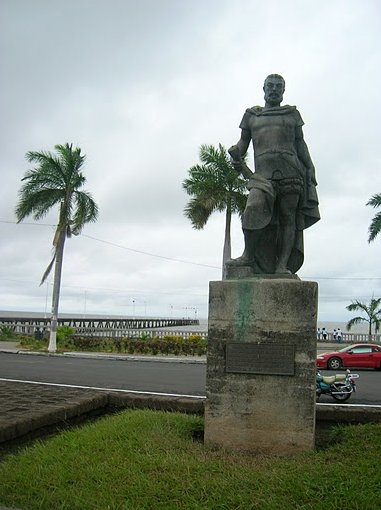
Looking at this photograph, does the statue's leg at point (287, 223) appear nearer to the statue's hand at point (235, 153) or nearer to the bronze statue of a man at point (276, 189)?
the bronze statue of a man at point (276, 189)

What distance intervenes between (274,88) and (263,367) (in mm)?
3041

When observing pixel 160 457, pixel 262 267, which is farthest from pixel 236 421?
pixel 262 267

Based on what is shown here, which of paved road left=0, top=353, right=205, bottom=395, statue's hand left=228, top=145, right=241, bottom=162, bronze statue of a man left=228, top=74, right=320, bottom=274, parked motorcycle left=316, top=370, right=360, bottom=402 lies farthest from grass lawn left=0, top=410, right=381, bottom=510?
paved road left=0, top=353, right=205, bottom=395

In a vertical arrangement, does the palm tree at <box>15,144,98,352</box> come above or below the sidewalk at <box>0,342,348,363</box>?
above

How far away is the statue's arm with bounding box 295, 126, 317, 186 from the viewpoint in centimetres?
591

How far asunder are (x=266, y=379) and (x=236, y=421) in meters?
0.51

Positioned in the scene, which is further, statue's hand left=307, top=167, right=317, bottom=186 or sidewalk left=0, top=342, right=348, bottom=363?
sidewalk left=0, top=342, right=348, bottom=363

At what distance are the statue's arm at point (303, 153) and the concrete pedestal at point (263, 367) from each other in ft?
4.39

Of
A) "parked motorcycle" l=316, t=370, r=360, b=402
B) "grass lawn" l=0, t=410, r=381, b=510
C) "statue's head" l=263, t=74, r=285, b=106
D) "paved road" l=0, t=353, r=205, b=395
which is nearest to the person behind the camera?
"grass lawn" l=0, t=410, r=381, b=510

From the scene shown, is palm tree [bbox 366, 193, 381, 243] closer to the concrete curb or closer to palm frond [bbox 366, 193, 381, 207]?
palm frond [bbox 366, 193, 381, 207]

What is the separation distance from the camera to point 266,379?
516 cm

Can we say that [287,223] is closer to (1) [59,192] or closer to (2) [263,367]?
(2) [263,367]

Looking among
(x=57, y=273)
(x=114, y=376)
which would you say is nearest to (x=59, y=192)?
(x=57, y=273)

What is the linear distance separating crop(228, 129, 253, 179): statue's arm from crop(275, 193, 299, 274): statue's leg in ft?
1.66
